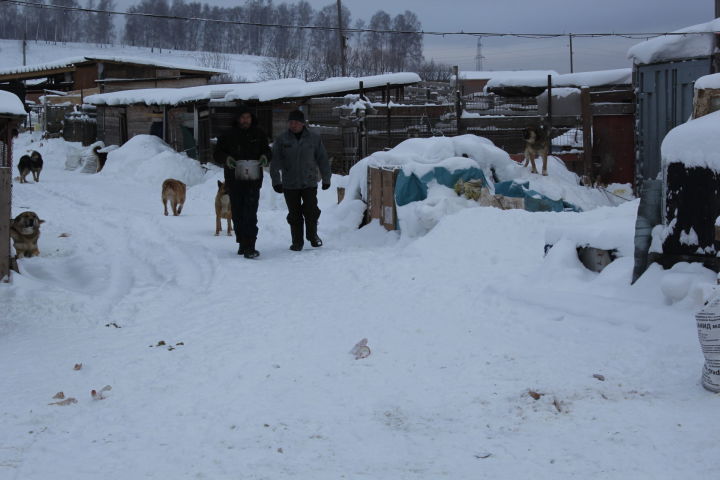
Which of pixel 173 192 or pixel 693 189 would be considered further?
pixel 173 192

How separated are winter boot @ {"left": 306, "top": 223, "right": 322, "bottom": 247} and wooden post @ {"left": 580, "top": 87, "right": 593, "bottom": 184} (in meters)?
8.23

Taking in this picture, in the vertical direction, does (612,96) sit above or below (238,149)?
above

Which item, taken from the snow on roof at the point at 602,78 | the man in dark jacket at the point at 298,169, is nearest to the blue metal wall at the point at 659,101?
the man in dark jacket at the point at 298,169

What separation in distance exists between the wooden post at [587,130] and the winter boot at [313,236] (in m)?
8.23

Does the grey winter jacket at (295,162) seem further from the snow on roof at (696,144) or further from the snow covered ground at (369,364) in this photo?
the snow on roof at (696,144)

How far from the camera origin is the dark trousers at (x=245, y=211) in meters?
10.6

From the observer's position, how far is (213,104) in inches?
941

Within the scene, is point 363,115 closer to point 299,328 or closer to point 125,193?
point 125,193

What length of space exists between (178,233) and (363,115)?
773cm

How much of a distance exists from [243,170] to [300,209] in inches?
37.6

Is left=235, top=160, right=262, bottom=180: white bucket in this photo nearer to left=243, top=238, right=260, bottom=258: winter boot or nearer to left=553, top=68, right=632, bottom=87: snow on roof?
left=243, top=238, right=260, bottom=258: winter boot

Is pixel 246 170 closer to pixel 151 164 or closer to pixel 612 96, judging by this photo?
pixel 612 96

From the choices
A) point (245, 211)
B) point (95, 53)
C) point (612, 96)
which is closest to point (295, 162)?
point (245, 211)

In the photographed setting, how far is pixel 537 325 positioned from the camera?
661cm
